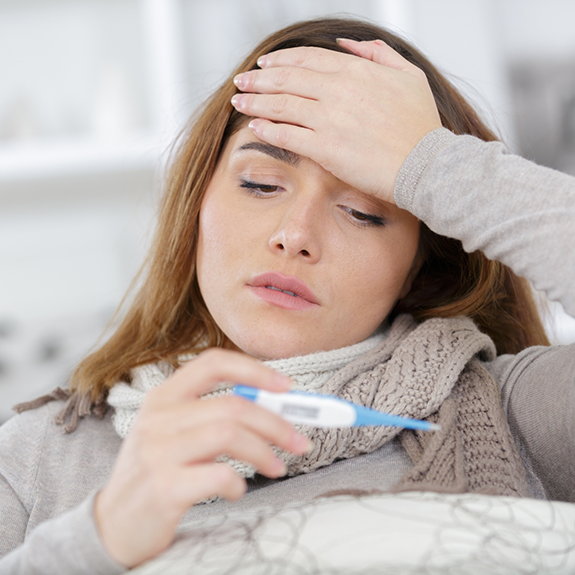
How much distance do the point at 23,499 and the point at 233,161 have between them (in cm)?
57

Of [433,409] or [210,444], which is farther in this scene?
[433,409]

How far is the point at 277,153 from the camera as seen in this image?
0.93 meters

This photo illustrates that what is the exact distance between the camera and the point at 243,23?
226cm

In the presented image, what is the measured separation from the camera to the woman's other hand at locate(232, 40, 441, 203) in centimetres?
83

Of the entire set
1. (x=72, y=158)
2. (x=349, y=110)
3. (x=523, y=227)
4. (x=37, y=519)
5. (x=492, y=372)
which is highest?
(x=349, y=110)

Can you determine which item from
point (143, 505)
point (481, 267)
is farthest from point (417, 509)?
point (481, 267)

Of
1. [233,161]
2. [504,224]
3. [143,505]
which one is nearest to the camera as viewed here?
[143,505]

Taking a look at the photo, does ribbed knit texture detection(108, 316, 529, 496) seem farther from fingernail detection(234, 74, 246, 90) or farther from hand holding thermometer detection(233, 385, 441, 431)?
fingernail detection(234, 74, 246, 90)

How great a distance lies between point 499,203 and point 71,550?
0.57 m

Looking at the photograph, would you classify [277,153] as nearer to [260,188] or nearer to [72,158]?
[260,188]

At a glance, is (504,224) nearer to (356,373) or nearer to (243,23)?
(356,373)

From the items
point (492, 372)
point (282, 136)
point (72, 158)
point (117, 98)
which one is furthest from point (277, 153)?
point (117, 98)

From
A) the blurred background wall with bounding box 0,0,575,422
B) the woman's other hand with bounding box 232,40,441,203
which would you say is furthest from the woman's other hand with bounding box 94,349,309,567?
the blurred background wall with bounding box 0,0,575,422

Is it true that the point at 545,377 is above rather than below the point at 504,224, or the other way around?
below
